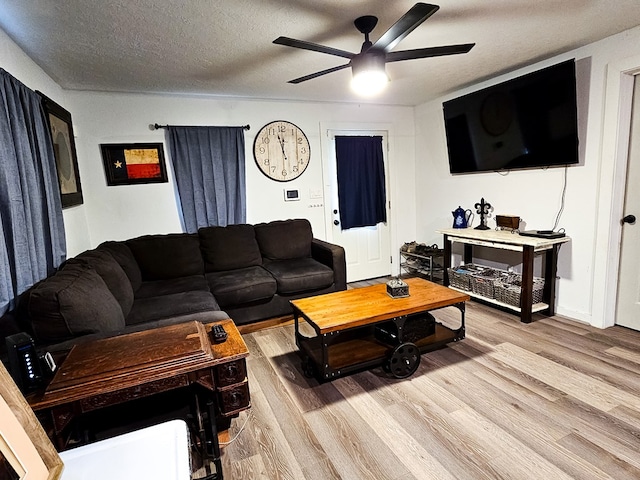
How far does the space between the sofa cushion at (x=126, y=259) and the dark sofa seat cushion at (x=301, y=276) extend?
3.95 feet

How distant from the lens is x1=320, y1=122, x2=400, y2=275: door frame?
14.3ft

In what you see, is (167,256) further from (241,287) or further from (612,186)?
(612,186)

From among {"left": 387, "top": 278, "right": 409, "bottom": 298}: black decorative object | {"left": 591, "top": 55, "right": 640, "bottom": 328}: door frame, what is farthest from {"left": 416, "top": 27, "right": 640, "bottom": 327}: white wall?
{"left": 387, "top": 278, "right": 409, "bottom": 298}: black decorative object

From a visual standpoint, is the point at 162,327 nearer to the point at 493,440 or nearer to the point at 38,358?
the point at 38,358

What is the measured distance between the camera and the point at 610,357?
7.98ft

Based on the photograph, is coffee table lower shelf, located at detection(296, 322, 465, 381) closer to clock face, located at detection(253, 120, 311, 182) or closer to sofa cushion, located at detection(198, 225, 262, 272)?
sofa cushion, located at detection(198, 225, 262, 272)

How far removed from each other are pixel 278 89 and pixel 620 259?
139 inches

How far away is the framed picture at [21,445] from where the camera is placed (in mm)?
763

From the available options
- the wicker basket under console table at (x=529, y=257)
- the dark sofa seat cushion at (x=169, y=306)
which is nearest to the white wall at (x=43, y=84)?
the dark sofa seat cushion at (x=169, y=306)

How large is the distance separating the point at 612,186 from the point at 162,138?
4.21 meters

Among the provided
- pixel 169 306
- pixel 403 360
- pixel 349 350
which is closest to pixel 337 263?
pixel 349 350

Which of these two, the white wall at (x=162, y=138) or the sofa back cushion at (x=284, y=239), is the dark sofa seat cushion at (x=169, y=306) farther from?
the white wall at (x=162, y=138)

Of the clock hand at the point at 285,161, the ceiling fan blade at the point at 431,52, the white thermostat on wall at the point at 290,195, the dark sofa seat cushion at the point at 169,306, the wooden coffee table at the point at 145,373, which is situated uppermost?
the ceiling fan blade at the point at 431,52

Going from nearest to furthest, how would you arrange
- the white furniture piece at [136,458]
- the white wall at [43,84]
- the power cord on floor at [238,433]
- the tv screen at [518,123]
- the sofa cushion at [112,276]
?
the white furniture piece at [136,458] → the power cord on floor at [238,433] → the white wall at [43,84] → the sofa cushion at [112,276] → the tv screen at [518,123]
